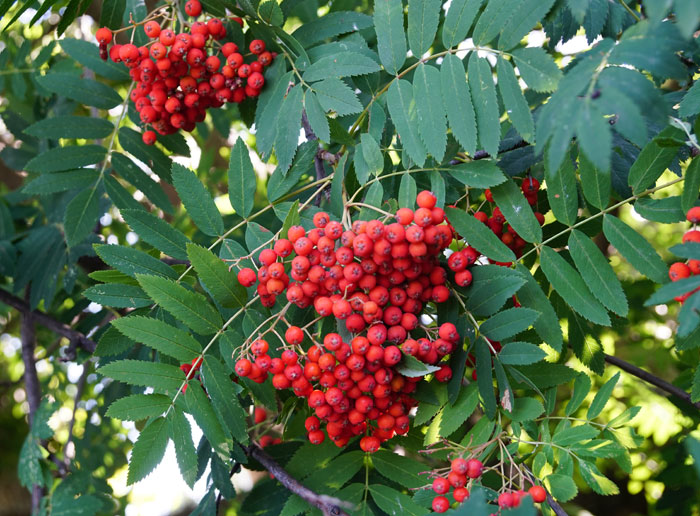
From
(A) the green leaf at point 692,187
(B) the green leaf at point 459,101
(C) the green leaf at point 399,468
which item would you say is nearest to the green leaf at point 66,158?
(B) the green leaf at point 459,101

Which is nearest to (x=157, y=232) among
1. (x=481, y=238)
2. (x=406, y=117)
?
(x=406, y=117)

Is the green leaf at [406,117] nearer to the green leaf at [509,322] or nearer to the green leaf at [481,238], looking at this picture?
the green leaf at [481,238]

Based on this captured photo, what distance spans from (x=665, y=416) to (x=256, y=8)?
2.70 metres

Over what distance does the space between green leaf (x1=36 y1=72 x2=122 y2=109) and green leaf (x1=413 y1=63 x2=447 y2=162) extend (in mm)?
1312

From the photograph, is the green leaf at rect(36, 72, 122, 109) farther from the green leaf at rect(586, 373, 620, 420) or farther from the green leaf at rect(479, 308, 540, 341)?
the green leaf at rect(586, 373, 620, 420)

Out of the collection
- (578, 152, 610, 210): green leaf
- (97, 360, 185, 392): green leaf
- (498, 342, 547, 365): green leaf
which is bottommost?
(498, 342, 547, 365): green leaf

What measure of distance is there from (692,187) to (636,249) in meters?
0.19

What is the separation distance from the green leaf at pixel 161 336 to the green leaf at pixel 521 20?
1.00 m

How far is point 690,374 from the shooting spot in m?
2.57

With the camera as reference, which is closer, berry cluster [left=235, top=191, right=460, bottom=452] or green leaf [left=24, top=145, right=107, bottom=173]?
berry cluster [left=235, top=191, right=460, bottom=452]

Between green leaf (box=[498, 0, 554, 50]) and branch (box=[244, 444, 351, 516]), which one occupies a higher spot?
green leaf (box=[498, 0, 554, 50])

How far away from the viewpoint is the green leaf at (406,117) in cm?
160

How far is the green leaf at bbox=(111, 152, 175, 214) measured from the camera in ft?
7.70

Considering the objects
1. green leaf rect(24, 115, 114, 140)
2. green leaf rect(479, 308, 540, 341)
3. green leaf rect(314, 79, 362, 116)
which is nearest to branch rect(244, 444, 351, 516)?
green leaf rect(479, 308, 540, 341)
